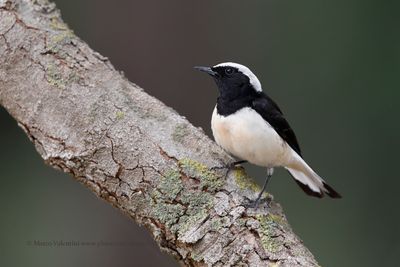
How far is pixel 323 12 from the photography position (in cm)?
997

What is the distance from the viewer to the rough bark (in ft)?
13.3

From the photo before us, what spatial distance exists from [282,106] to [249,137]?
15.4ft

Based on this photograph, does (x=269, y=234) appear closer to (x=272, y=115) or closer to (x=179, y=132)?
(x=179, y=132)

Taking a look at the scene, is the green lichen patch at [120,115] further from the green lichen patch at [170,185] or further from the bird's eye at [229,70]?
the bird's eye at [229,70]

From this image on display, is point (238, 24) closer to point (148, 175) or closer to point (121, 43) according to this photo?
point (121, 43)

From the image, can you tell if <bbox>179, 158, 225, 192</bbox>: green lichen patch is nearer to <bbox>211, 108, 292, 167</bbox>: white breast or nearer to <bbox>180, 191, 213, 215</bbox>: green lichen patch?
<bbox>180, 191, 213, 215</bbox>: green lichen patch

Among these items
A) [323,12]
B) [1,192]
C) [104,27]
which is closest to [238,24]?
[323,12]

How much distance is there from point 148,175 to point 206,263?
61cm

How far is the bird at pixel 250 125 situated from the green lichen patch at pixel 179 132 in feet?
1.36

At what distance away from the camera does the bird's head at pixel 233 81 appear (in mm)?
5145

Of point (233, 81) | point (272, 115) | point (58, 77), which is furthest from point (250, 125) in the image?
point (58, 77)

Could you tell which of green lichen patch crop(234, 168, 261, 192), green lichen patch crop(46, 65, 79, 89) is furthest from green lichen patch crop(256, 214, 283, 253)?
green lichen patch crop(46, 65, 79, 89)

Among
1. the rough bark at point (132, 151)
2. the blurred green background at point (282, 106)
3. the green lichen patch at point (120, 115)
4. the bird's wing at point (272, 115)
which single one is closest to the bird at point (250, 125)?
the bird's wing at point (272, 115)

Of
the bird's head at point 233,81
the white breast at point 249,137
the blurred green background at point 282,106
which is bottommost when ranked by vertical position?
the blurred green background at point 282,106
